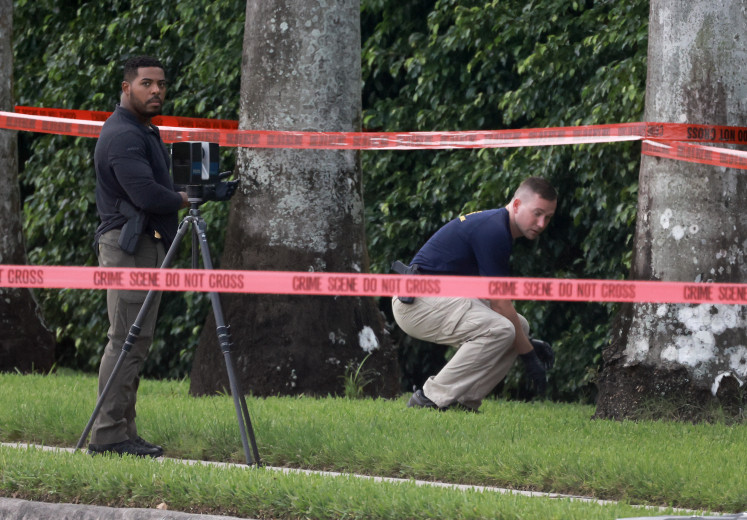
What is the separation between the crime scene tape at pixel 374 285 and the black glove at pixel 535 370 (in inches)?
83.5

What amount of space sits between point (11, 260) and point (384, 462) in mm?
5778

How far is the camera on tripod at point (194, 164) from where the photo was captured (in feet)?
20.1

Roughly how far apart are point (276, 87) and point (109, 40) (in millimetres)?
4837

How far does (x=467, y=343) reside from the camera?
7.84 meters

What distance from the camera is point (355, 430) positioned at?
21.9ft

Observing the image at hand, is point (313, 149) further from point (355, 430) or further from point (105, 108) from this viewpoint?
point (105, 108)

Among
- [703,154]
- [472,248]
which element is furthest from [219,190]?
[703,154]

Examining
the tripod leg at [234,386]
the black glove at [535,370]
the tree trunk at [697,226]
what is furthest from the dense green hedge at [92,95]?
the tripod leg at [234,386]

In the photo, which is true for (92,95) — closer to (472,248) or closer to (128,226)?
(472,248)

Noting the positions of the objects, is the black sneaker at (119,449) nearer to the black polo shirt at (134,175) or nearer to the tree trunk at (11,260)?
the black polo shirt at (134,175)

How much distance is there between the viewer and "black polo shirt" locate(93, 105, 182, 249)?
20.4 feet

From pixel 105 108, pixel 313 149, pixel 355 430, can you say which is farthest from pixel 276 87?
pixel 105 108

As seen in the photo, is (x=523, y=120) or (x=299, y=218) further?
(x=523, y=120)

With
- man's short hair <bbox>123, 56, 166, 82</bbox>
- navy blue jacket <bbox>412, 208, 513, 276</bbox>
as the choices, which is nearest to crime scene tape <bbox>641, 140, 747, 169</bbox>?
navy blue jacket <bbox>412, 208, 513, 276</bbox>
